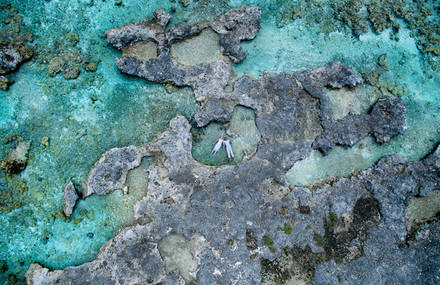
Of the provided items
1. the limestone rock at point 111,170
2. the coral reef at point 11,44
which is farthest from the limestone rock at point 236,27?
the coral reef at point 11,44

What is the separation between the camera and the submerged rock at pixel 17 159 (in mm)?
9666

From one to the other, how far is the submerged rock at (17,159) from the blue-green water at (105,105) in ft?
0.58

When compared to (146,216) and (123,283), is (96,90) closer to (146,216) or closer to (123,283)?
(146,216)

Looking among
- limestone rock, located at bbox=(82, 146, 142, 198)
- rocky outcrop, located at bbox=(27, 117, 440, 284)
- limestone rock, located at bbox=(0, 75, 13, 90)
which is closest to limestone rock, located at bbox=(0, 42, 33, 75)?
limestone rock, located at bbox=(0, 75, 13, 90)

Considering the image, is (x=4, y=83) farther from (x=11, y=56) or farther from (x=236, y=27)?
(x=236, y=27)

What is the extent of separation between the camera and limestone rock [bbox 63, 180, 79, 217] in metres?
9.61

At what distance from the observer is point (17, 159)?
9.80 meters

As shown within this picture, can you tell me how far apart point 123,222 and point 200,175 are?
269cm

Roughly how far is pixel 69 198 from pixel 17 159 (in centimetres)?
199

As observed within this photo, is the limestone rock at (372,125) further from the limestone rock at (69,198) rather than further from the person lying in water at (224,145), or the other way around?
the limestone rock at (69,198)

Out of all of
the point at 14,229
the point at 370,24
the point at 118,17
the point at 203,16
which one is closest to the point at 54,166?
the point at 14,229

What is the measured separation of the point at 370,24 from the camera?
11812mm

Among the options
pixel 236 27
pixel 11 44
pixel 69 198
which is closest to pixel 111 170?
pixel 69 198

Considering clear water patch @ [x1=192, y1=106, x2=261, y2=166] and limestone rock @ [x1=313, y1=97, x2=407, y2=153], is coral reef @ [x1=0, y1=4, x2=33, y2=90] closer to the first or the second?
clear water patch @ [x1=192, y1=106, x2=261, y2=166]
